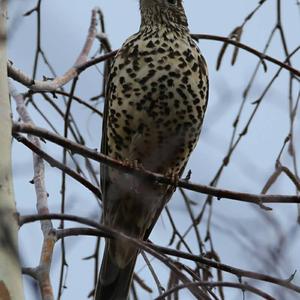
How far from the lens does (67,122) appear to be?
451 centimetres

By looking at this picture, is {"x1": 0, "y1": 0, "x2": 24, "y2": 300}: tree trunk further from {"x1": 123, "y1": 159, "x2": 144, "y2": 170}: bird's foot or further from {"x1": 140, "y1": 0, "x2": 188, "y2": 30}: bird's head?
{"x1": 140, "y1": 0, "x2": 188, "y2": 30}: bird's head

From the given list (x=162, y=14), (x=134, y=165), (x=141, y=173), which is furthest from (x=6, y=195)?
(x=162, y=14)

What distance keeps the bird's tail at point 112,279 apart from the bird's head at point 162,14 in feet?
5.43

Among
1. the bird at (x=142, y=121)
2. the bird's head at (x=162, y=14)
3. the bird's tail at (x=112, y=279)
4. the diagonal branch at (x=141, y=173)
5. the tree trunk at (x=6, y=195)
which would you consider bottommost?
the tree trunk at (x=6, y=195)

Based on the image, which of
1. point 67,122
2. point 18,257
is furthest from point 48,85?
point 18,257

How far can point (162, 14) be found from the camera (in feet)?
18.5

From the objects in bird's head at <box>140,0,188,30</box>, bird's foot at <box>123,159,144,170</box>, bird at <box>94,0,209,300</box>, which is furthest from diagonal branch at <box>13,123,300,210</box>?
bird's head at <box>140,0,188,30</box>

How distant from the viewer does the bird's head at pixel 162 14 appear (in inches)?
220

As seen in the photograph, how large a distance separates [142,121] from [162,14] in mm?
1073

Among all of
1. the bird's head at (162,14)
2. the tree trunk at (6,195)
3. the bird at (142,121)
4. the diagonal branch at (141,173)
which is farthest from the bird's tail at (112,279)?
the tree trunk at (6,195)

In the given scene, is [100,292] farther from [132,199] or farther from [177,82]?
[177,82]

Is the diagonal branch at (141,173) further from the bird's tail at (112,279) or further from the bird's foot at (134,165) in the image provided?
the bird's tail at (112,279)

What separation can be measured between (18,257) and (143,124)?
3118 millimetres

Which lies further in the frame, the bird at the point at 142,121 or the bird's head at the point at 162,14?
the bird's head at the point at 162,14
